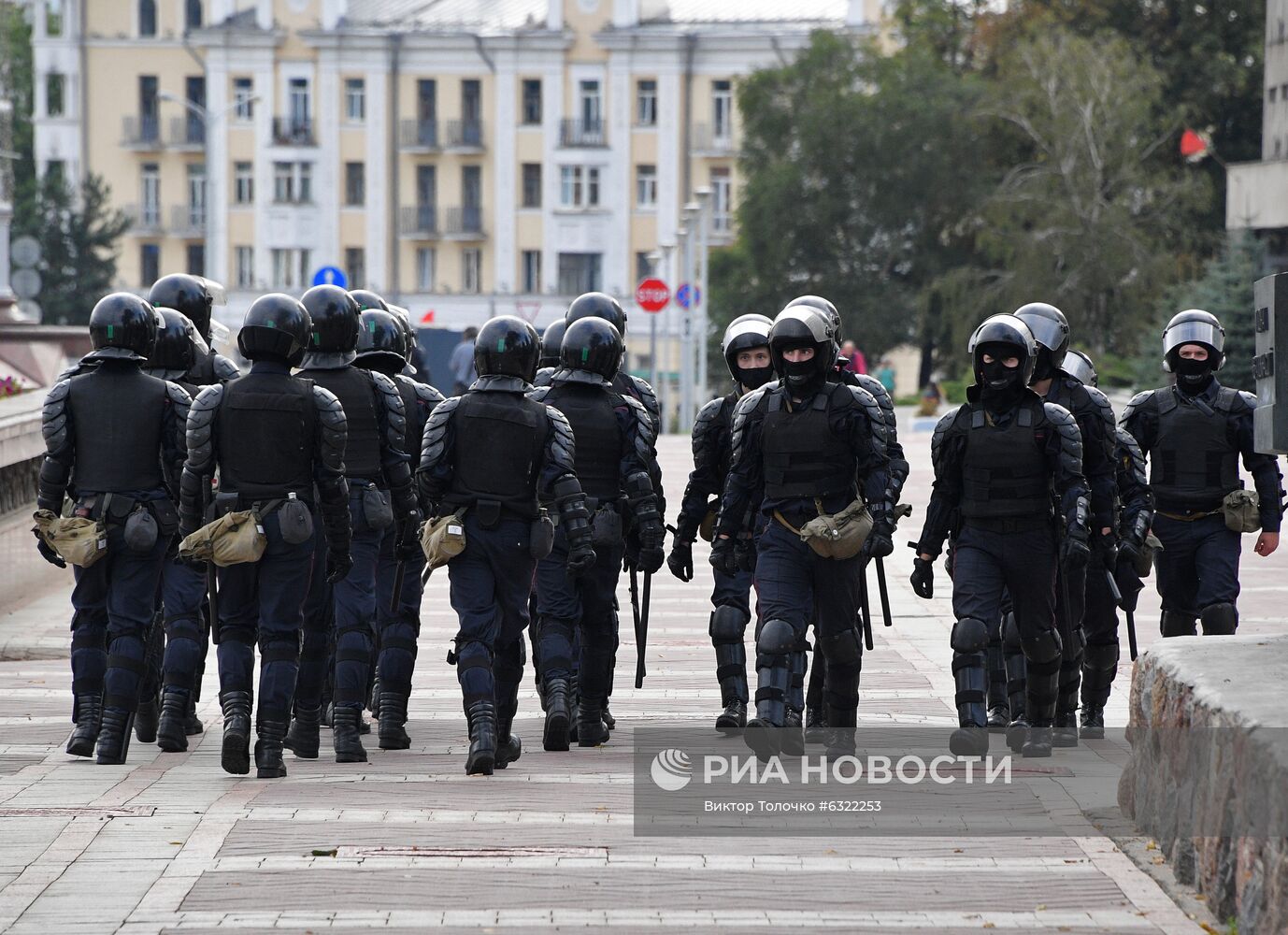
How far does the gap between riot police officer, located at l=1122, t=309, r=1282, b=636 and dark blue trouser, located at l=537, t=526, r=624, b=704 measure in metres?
2.49

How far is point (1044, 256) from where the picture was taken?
5456 cm

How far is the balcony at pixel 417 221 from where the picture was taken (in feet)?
255

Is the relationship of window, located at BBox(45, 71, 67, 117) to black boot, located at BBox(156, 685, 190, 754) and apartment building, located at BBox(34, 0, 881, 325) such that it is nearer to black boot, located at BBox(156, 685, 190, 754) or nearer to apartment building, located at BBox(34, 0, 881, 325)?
apartment building, located at BBox(34, 0, 881, 325)

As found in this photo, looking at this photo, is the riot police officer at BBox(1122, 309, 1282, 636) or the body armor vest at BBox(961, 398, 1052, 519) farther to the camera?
the riot police officer at BBox(1122, 309, 1282, 636)

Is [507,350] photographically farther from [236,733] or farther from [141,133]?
[141,133]

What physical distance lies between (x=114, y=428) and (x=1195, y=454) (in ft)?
15.3

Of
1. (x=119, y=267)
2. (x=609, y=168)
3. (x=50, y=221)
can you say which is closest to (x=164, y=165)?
(x=119, y=267)

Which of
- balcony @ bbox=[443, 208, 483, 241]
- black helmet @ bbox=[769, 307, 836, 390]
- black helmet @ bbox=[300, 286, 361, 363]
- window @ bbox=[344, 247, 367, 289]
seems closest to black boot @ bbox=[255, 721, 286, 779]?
black helmet @ bbox=[300, 286, 361, 363]

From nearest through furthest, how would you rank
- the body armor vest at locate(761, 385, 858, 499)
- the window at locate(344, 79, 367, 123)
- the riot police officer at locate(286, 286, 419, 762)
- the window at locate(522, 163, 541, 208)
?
the body armor vest at locate(761, 385, 858, 499)
the riot police officer at locate(286, 286, 419, 762)
the window at locate(344, 79, 367, 123)
the window at locate(522, 163, 541, 208)

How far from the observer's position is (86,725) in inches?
377

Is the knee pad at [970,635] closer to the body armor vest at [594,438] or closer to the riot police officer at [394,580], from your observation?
the body armor vest at [594,438]

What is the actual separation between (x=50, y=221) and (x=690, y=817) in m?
66.0

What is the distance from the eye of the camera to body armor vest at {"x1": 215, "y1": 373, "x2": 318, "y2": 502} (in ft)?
29.4

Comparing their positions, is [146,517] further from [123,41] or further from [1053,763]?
[123,41]
